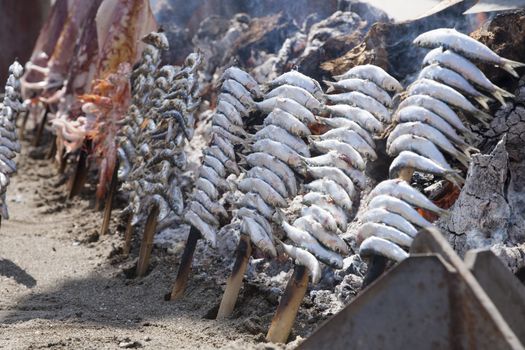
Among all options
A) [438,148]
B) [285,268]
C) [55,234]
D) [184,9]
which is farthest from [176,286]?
[184,9]

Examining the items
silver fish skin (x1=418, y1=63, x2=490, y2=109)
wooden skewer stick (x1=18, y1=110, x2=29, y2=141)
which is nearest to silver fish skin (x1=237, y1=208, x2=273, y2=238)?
silver fish skin (x1=418, y1=63, x2=490, y2=109)

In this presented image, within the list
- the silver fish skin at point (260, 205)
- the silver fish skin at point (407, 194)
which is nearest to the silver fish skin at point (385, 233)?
the silver fish skin at point (407, 194)

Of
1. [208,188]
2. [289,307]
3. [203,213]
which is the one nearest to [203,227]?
[203,213]

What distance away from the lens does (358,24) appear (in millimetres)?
5664

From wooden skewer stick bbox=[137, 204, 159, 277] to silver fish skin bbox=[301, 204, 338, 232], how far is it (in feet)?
4.73

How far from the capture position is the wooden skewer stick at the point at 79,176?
648 cm

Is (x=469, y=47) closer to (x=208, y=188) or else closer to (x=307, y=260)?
(x=307, y=260)

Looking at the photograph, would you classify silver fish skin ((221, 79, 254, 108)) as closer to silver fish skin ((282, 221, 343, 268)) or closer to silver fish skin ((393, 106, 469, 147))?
silver fish skin ((282, 221, 343, 268))

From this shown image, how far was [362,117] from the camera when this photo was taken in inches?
130

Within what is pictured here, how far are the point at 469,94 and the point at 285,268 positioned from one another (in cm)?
147

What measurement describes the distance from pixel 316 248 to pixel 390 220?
1.26 feet

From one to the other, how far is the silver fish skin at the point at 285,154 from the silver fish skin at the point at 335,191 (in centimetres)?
23

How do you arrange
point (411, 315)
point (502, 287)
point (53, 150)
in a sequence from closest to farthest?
1. point (411, 315)
2. point (502, 287)
3. point (53, 150)

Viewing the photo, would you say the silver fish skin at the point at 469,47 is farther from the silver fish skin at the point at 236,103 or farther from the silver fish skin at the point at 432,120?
the silver fish skin at the point at 236,103
